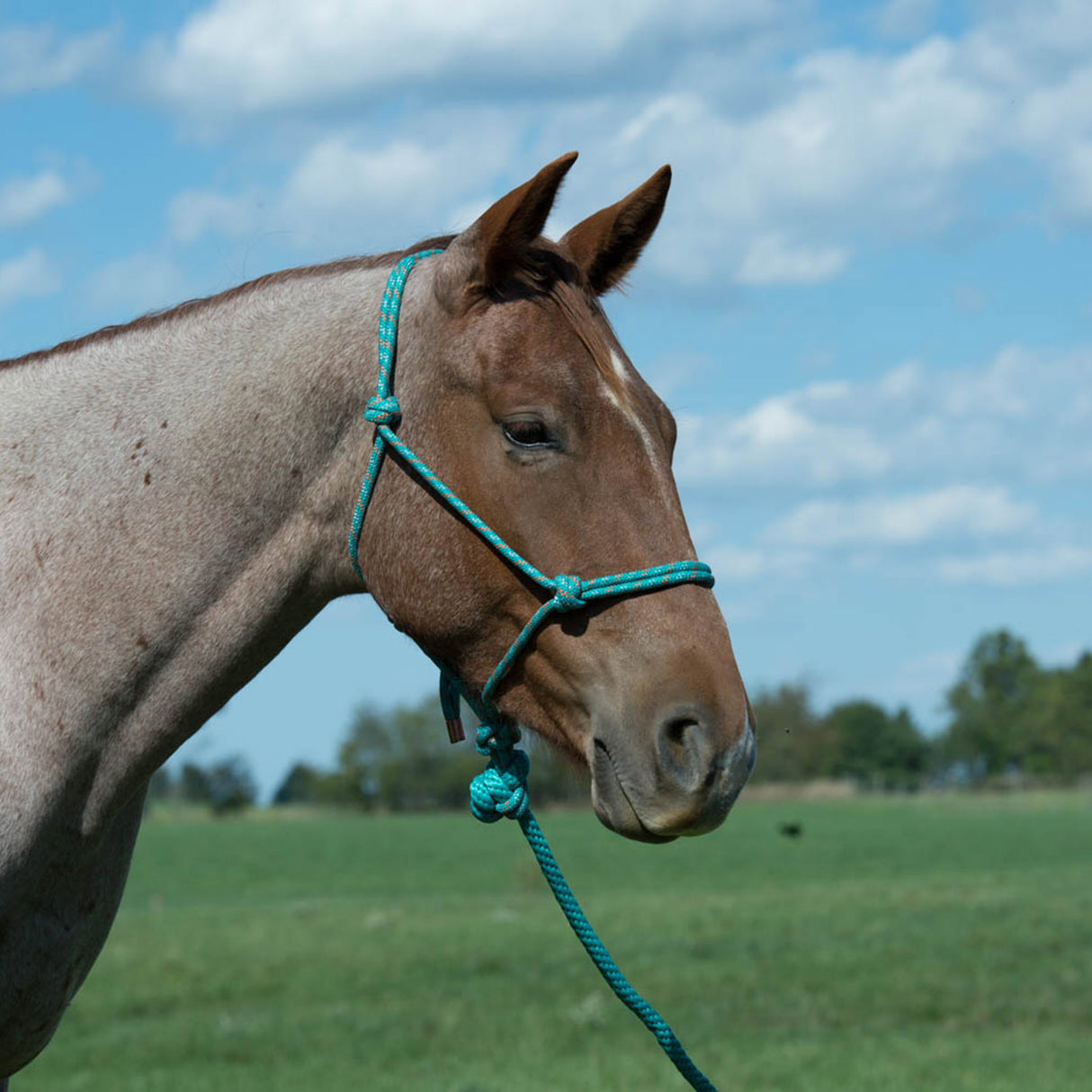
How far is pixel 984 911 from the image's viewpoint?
23.3 meters

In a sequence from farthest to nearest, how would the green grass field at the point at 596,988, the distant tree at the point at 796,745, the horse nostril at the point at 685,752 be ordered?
the distant tree at the point at 796,745
the green grass field at the point at 596,988
the horse nostril at the point at 685,752

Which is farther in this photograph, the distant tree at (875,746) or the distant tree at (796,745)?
the distant tree at (875,746)

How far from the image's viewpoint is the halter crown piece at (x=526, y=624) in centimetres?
273

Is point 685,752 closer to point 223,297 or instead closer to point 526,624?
point 526,624

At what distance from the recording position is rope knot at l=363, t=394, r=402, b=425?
290cm

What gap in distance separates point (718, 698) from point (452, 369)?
893 mm

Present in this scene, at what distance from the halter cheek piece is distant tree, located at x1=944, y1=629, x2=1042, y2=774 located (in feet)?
407

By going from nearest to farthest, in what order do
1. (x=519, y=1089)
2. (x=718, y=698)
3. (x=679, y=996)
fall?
(x=718, y=698), (x=519, y=1089), (x=679, y=996)

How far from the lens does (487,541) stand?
2.81 m

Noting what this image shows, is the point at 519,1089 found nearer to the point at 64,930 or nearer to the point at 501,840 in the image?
the point at 64,930

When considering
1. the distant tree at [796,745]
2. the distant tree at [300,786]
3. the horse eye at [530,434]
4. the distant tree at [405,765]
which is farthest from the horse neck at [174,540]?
the distant tree at [300,786]

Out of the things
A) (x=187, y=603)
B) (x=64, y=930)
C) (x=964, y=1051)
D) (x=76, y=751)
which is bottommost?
(x=964, y=1051)

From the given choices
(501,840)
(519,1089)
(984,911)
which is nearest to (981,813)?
(501,840)

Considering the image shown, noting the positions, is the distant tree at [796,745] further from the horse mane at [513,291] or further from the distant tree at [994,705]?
the horse mane at [513,291]
